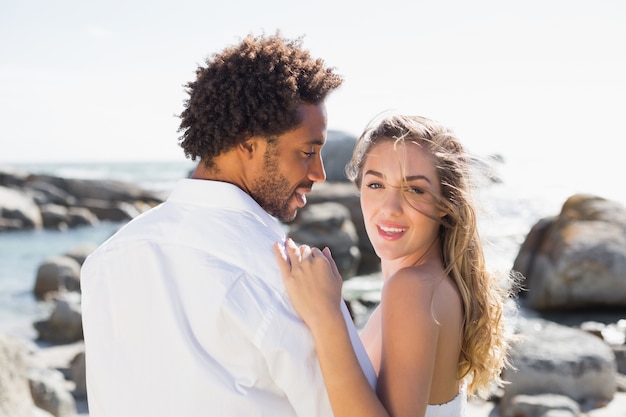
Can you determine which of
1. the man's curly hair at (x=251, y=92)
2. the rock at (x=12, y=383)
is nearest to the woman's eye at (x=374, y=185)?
the man's curly hair at (x=251, y=92)

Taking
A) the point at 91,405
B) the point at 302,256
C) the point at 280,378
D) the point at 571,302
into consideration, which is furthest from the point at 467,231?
the point at 571,302

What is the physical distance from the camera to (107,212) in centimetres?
2586

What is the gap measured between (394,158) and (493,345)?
31.1 inches

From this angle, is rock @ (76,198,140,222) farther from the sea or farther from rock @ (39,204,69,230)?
rock @ (39,204,69,230)

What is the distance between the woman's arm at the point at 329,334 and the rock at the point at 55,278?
36.0 ft

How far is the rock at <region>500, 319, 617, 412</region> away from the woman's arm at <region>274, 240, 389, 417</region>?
4.42 m

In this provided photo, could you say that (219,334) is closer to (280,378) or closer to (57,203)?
(280,378)

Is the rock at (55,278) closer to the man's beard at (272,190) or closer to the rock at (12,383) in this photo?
the rock at (12,383)

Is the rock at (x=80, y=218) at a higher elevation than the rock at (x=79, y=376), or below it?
below

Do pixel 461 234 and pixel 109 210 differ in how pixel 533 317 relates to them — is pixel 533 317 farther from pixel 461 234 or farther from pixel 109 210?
pixel 109 210

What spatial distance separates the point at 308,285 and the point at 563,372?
489 cm

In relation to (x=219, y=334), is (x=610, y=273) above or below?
below

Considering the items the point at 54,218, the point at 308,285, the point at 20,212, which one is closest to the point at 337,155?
the point at 54,218

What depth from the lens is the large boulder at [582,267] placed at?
964 centimetres
